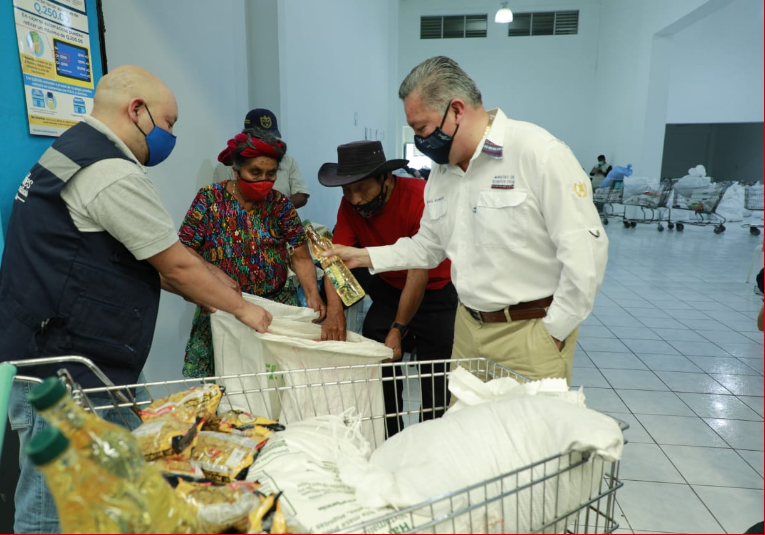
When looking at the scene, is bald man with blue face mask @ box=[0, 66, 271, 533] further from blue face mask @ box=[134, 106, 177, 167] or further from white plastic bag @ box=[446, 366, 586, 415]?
white plastic bag @ box=[446, 366, 586, 415]

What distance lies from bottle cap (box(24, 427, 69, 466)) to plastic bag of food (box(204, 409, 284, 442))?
0.55 meters

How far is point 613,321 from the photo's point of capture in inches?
203

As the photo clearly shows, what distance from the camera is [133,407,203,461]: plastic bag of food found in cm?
92

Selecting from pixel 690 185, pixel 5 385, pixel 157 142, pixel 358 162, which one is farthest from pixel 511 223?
pixel 690 185

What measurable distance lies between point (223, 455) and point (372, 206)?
4.95 feet

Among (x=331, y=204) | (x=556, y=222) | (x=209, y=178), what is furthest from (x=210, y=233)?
(x=331, y=204)

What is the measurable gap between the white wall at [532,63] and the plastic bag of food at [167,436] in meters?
15.3

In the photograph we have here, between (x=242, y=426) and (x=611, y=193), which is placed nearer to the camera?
(x=242, y=426)

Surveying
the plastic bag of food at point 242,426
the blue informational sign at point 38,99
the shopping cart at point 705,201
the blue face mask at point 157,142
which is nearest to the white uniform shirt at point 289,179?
the blue informational sign at point 38,99

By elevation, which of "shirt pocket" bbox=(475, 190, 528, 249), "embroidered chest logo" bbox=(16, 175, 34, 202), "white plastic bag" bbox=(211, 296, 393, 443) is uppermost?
"embroidered chest logo" bbox=(16, 175, 34, 202)

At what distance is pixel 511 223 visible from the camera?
1576mm

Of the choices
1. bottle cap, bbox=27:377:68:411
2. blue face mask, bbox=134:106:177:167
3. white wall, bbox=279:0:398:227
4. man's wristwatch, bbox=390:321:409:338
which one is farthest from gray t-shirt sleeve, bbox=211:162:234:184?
bottle cap, bbox=27:377:68:411

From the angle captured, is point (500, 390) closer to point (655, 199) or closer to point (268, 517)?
point (268, 517)

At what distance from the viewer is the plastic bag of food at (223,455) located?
0.95m
